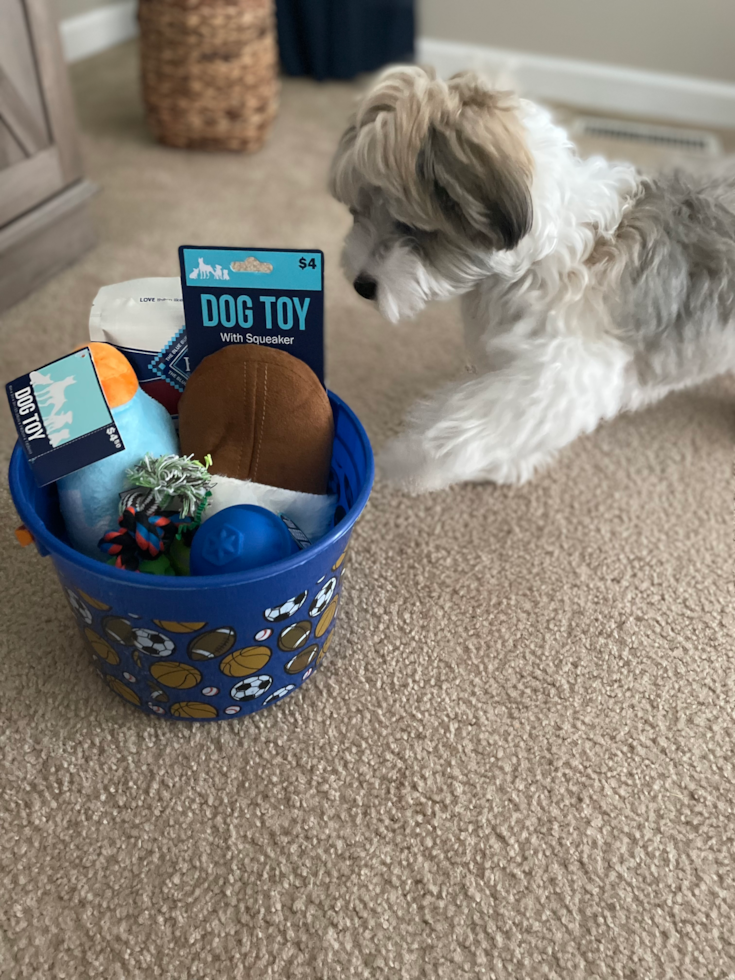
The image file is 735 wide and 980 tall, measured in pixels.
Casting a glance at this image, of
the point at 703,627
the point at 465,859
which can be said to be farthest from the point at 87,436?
the point at 703,627

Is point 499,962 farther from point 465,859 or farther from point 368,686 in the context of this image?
point 368,686

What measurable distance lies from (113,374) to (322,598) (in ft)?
1.12

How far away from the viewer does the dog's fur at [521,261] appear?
859 millimetres

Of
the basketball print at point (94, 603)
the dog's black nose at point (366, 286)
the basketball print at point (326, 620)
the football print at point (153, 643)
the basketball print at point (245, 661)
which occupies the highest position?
the dog's black nose at point (366, 286)

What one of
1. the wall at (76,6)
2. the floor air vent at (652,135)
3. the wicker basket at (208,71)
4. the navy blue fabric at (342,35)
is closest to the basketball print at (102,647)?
the wicker basket at (208,71)

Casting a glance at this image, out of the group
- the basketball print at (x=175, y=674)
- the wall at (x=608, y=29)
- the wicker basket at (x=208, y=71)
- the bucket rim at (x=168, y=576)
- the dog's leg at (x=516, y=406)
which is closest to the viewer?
the bucket rim at (x=168, y=576)

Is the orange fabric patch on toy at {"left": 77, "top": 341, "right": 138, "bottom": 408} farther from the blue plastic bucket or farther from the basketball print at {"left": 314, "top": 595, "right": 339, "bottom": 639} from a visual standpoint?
the basketball print at {"left": 314, "top": 595, "right": 339, "bottom": 639}

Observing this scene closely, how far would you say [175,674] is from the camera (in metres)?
0.83

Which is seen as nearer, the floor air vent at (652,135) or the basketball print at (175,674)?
the basketball print at (175,674)

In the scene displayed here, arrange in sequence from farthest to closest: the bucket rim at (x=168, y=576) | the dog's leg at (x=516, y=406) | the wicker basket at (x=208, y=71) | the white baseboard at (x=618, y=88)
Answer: the white baseboard at (x=618, y=88) < the wicker basket at (x=208, y=71) < the dog's leg at (x=516, y=406) < the bucket rim at (x=168, y=576)

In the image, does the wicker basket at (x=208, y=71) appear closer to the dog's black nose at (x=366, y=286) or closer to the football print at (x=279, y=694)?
the dog's black nose at (x=366, y=286)

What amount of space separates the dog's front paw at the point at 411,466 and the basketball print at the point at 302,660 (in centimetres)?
31

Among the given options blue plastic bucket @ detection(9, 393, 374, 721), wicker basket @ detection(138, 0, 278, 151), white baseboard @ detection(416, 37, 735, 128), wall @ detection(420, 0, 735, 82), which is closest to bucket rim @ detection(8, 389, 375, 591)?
blue plastic bucket @ detection(9, 393, 374, 721)

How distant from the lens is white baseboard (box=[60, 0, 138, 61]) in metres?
2.63
